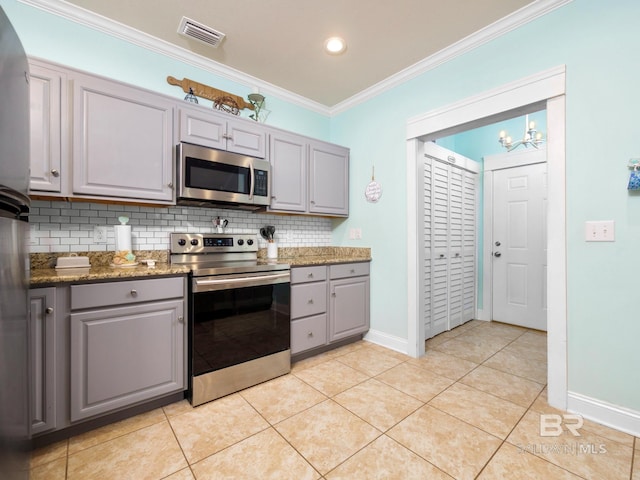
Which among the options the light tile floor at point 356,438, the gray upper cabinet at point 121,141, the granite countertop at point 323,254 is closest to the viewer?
the light tile floor at point 356,438

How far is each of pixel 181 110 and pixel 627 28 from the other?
2.79m

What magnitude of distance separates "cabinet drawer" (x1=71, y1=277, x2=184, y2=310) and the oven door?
131 millimetres

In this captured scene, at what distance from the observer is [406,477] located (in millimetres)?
1317

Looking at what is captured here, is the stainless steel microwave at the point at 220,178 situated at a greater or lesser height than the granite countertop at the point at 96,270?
greater

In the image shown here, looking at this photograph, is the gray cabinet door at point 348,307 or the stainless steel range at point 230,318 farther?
the gray cabinet door at point 348,307

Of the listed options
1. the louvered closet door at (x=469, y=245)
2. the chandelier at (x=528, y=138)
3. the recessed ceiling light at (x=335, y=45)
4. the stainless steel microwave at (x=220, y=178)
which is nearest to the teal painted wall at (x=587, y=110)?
the stainless steel microwave at (x=220, y=178)

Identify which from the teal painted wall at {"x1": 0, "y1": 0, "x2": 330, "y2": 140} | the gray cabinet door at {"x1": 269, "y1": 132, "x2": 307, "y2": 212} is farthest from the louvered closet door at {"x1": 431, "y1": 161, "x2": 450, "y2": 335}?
the teal painted wall at {"x1": 0, "y1": 0, "x2": 330, "y2": 140}

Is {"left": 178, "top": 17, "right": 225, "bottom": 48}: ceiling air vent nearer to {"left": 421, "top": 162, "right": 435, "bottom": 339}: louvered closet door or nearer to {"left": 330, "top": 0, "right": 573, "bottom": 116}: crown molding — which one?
{"left": 330, "top": 0, "right": 573, "bottom": 116}: crown molding

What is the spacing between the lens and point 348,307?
9.28ft

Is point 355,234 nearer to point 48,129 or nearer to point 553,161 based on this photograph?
point 553,161

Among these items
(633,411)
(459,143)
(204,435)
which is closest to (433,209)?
(459,143)

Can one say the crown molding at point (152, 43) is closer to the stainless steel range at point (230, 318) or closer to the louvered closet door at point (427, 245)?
the stainless steel range at point (230, 318)

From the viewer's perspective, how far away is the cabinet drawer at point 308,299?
2422 millimetres

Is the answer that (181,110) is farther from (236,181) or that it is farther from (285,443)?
(285,443)
